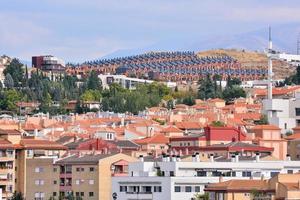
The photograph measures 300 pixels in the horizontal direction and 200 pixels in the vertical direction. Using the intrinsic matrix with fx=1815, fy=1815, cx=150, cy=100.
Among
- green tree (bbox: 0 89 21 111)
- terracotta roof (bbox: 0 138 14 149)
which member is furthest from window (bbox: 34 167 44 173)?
green tree (bbox: 0 89 21 111)

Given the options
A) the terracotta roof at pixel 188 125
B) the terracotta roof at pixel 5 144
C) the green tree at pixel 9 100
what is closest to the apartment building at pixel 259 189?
the terracotta roof at pixel 5 144

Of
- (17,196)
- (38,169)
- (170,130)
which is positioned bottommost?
(17,196)

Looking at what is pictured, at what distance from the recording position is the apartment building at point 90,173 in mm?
105875

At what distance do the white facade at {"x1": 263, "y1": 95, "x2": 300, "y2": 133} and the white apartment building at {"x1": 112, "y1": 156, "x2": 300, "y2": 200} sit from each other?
41866mm

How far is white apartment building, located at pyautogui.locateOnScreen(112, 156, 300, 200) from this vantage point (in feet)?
300

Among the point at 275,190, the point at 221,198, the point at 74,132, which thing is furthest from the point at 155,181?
the point at 74,132

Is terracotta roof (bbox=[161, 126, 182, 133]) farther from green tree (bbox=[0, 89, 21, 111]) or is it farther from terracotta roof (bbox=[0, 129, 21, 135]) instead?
green tree (bbox=[0, 89, 21, 111])

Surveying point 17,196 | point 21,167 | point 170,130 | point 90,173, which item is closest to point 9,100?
point 170,130

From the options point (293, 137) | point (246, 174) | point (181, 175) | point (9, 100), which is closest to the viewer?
point (181, 175)

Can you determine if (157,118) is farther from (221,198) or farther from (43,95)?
(221,198)

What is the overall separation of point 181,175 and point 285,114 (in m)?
49.7

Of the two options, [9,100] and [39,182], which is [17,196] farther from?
[9,100]

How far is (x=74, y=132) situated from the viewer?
14225cm

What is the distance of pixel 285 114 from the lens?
142375 mm
